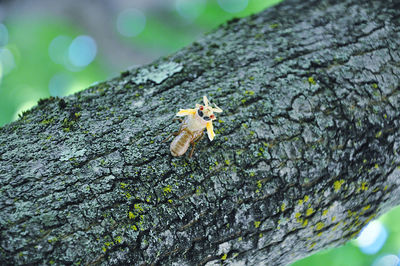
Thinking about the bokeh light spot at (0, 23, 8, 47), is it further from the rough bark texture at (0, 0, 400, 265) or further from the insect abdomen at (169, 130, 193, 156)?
the insect abdomen at (169, 130, 193, 156)

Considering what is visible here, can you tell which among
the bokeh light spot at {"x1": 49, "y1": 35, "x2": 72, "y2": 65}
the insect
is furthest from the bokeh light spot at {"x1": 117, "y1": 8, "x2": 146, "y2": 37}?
the insect

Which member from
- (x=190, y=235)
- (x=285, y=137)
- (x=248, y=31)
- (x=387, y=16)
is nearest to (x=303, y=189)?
(x=285, y=137)

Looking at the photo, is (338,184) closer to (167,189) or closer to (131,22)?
(167,189)

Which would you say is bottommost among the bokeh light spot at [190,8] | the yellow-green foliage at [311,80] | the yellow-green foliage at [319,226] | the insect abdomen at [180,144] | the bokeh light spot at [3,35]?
the yellow-green foliage at [319,226]

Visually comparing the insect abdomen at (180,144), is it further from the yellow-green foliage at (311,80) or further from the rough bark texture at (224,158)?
the yellow-green foliage at (311,80)

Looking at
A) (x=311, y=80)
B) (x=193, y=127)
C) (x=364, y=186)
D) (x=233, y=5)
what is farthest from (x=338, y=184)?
(x=233, y=5)

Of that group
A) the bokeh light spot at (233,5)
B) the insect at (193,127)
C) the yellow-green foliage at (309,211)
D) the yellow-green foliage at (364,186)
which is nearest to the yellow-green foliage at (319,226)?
the yellow-green foliage at (309,211)

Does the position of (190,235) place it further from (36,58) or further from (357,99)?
(36,58)
